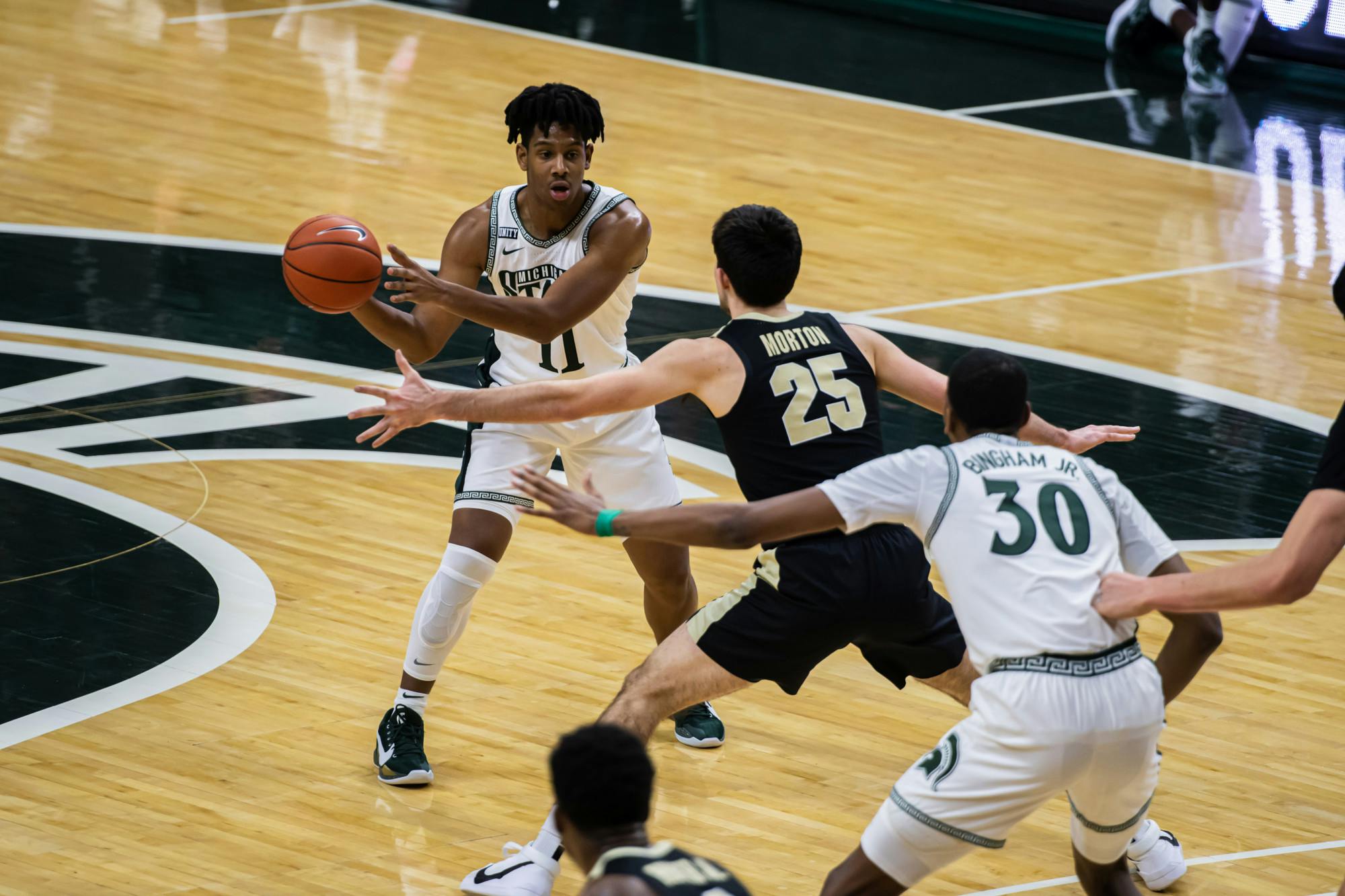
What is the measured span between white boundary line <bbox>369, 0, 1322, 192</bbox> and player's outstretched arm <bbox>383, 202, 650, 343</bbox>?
10.5m

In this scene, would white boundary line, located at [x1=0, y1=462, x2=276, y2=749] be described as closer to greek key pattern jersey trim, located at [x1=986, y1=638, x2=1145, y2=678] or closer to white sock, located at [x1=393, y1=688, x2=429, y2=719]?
white sock, located at [x1=393, y1=688, x2=429, y2=719]

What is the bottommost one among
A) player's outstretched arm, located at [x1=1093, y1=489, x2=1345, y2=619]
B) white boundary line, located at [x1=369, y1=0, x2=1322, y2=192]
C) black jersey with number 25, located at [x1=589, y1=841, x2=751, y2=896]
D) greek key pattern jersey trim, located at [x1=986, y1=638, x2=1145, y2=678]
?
white boundary line, located at [x1=369, y1=0, x2=1322, y2=192]

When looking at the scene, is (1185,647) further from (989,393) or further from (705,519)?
(705,519)

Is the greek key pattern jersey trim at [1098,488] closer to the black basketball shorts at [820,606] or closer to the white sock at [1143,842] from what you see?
the black basketball shorts at [820,606]

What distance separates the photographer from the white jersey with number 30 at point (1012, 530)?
4.24 meters

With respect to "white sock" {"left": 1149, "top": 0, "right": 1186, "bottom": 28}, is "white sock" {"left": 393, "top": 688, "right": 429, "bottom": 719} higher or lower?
higher

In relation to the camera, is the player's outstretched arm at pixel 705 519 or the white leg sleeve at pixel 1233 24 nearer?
the player's outstretched arm at pixel 705 519

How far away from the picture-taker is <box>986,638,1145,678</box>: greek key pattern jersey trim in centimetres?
422

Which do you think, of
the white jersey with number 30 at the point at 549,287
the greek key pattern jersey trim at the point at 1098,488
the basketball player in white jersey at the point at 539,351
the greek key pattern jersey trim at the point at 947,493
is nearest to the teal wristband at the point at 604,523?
the greek key pattern jersey trim at the point at 947,493

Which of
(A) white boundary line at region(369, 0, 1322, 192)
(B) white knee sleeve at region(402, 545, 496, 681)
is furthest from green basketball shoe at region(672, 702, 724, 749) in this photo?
(A) white boundary line at region(369, 0, 1322, 192)

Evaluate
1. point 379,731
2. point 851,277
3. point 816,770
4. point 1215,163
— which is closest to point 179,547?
point 379,731

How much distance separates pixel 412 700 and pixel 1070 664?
2.42 metres

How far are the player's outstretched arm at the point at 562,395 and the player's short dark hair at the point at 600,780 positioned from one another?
A: 67.0 inches

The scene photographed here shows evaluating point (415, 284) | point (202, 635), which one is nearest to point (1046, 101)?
point (202, 635)
